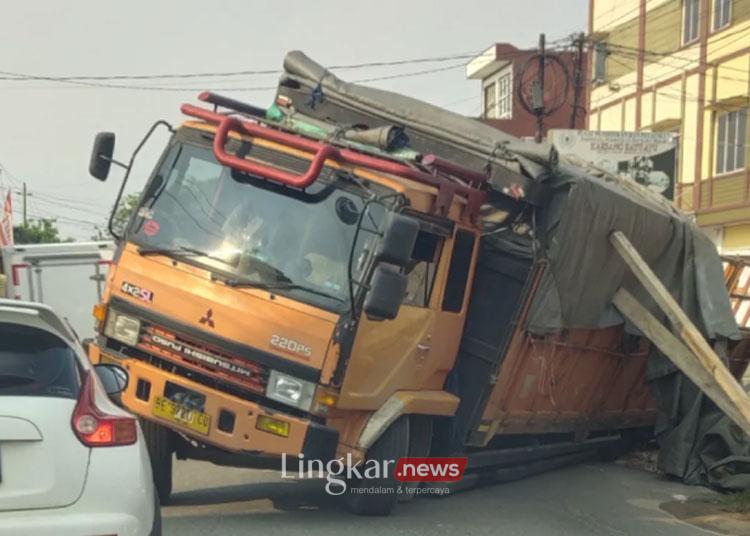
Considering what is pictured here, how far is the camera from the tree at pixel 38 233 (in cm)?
4406

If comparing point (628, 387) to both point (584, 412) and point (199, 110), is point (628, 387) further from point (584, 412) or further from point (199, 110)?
point (199, 110)

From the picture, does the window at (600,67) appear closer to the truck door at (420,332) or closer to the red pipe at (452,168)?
the red pipe at (452,168)

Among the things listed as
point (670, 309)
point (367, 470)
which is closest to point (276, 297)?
point (367, 470)

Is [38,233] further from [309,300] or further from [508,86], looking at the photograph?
[309,300]

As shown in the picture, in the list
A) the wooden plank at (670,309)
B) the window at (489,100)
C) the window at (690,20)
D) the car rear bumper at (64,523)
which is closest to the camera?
the car rear bumper at (64,523)

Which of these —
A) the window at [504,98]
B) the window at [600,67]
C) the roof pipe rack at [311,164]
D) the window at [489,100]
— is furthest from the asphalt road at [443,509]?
the window at [489,100]

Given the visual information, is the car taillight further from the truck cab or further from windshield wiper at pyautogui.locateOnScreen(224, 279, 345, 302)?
windshield wiper at pyautogui.locateOnScreen(224, 279, 345, 302)

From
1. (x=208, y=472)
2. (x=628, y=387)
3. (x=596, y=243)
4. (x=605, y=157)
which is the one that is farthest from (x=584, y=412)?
(x=605, y=157)

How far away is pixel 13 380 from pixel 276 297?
274cm

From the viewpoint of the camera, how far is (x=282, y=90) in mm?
9445

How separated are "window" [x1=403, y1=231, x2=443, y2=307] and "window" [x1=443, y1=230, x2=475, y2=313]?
0.18 metres

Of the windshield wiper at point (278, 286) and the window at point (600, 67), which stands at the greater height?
the window at point (600, 67)

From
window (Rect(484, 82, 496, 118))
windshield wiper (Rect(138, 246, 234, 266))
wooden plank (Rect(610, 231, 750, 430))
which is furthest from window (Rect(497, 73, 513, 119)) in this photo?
windshield wiper (Rect(138, 246, 234, 266))

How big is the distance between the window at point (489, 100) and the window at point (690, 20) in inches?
539
